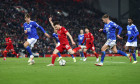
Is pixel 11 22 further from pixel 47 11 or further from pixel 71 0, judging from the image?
pixel 71 0

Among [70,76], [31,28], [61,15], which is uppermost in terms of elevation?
[61,15]

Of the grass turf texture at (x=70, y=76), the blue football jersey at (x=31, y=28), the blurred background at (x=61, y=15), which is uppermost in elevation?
the blurred background at (x=61, y=15)

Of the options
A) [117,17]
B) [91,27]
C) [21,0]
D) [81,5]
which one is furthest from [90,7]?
[21,0]

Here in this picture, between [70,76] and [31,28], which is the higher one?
[31,28]

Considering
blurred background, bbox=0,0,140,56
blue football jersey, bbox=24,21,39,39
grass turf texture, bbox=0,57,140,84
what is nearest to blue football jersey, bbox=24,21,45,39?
blue football jersey, bbox=24,21,39,39

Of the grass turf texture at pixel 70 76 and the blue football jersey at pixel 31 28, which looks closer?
the grass turf texture at pixel 70 76

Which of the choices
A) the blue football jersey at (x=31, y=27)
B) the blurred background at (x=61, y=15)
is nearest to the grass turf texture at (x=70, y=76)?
the blue football jersey at (x=31, y=27)

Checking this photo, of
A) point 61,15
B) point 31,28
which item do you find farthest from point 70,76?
point 61,15

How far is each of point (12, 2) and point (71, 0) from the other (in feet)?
48.4

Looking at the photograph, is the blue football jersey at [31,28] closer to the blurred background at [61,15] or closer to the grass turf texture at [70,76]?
the grass turf texture at [70,76]

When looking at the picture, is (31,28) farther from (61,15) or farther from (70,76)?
(61,15)

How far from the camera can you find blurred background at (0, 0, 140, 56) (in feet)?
108

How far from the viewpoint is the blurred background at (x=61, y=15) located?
3300 centimetres

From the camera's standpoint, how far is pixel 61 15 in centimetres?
4472
